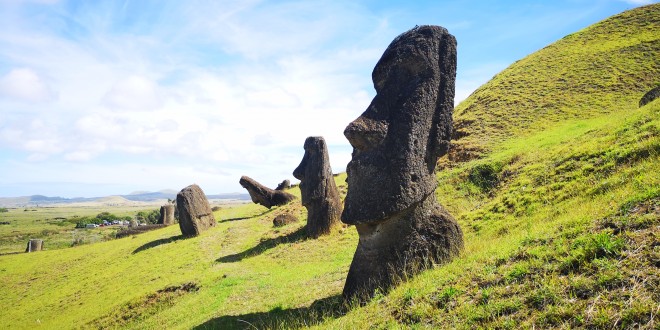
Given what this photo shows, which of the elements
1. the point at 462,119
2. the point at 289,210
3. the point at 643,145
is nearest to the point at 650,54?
the point at 462,119

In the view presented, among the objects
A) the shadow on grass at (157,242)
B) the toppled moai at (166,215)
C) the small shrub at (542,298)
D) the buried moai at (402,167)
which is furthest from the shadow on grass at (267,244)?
the toppled moai at (166,215)

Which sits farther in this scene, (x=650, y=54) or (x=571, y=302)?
(x=650, y=54)

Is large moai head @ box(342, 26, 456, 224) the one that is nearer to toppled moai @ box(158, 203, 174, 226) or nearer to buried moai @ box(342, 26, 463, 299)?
buried moai @ box(342, 26, 463, 299)

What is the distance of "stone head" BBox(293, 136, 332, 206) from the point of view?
18.8m

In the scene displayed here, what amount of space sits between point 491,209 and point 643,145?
5202 millimetres

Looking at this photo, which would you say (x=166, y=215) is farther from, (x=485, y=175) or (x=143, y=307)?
(x=485, y=175)

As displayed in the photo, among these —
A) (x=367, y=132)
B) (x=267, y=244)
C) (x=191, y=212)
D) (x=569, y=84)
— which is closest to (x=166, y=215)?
(x=191, y=212)

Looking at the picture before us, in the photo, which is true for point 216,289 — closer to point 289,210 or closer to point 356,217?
point 356,217

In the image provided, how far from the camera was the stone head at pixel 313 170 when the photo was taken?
18.8 m

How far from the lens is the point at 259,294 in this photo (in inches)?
443

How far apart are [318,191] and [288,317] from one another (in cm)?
1085

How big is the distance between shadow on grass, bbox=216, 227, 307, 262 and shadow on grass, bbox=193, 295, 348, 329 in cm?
850

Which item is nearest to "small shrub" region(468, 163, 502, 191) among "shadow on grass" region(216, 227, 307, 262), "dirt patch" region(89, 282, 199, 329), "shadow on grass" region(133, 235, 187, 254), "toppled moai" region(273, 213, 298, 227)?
"shadow on grass" region(216, 227, 307, 262)

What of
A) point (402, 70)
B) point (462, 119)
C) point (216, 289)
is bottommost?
point (216, 289)
